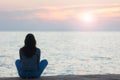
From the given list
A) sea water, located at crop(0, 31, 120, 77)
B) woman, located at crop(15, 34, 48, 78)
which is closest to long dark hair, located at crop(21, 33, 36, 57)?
woman, located at crop(15, 34, 48, 78)

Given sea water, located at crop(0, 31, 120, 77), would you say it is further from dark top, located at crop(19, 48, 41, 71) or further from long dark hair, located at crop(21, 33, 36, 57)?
long dark hair, located at crop(21, 33, 36, 57)

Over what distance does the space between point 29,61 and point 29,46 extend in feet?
1.60

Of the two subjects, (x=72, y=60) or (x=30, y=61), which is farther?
(x=72, y=60)

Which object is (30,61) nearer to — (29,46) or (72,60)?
(29,46)

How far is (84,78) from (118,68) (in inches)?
924

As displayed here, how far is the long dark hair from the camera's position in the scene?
33.3ft

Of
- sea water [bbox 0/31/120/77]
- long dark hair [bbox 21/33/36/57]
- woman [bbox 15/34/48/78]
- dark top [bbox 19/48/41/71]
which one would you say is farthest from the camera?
sea water [bbox 0/31/120/77]

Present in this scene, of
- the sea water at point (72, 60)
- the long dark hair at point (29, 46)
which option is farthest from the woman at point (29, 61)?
the sea water at point (72, 60)

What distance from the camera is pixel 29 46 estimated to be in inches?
405

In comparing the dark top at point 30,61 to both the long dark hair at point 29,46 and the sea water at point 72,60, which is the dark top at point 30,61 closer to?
the long dark hair at point 29,46

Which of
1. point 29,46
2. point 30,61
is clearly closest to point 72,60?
point 30,61

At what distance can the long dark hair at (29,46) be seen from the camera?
33.3 feet

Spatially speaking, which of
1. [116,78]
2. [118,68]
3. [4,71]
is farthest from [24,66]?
[118,68]

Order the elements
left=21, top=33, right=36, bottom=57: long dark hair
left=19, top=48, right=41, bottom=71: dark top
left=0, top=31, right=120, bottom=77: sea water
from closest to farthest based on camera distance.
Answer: left=21, top=33, right=36, bottom=57: long dark hair, left=19, top=48, right=41, bottom=71: dark top, left=0, top=31, right=120, bottom=77: sea water
